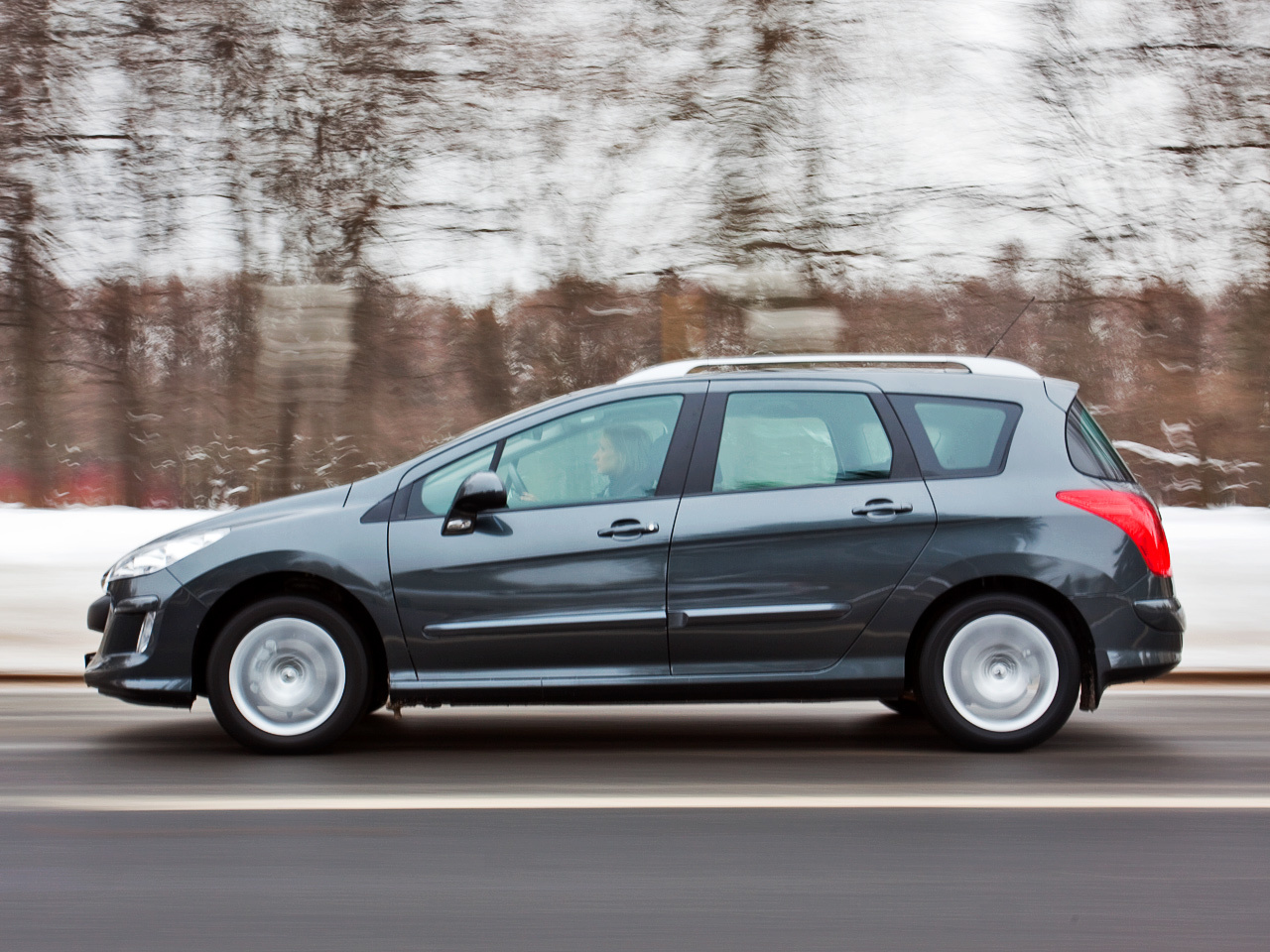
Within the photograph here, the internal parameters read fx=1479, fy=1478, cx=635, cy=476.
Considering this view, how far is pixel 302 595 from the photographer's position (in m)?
6.02

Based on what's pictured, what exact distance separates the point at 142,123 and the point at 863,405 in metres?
7.37

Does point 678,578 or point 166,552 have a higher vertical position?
point 166,552

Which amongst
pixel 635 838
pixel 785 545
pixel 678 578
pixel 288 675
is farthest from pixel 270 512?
pixel 635 838

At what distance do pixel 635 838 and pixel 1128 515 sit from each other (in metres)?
2.66

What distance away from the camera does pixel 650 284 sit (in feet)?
36.6

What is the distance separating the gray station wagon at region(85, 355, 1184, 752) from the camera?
5.91 m

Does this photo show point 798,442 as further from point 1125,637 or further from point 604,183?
point 604,183

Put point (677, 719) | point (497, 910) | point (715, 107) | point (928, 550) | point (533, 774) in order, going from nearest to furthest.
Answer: point (497, 910) < point (533, 774) < point (928, 550) < point (677, 719) < point (715, 107)

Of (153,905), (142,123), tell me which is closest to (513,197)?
(142,123)

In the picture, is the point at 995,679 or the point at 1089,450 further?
the point at 1089,450

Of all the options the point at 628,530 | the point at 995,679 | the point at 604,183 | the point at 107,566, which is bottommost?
the point at 995,679

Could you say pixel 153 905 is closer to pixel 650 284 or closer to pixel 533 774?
pixel 533 774

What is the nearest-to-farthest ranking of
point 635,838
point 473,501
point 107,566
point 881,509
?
1. point 635,838
2. point 473,501
3. point 881,509
4. point 107,566

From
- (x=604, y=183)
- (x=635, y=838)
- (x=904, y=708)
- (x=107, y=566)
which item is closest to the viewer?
(x=635, y=838)
